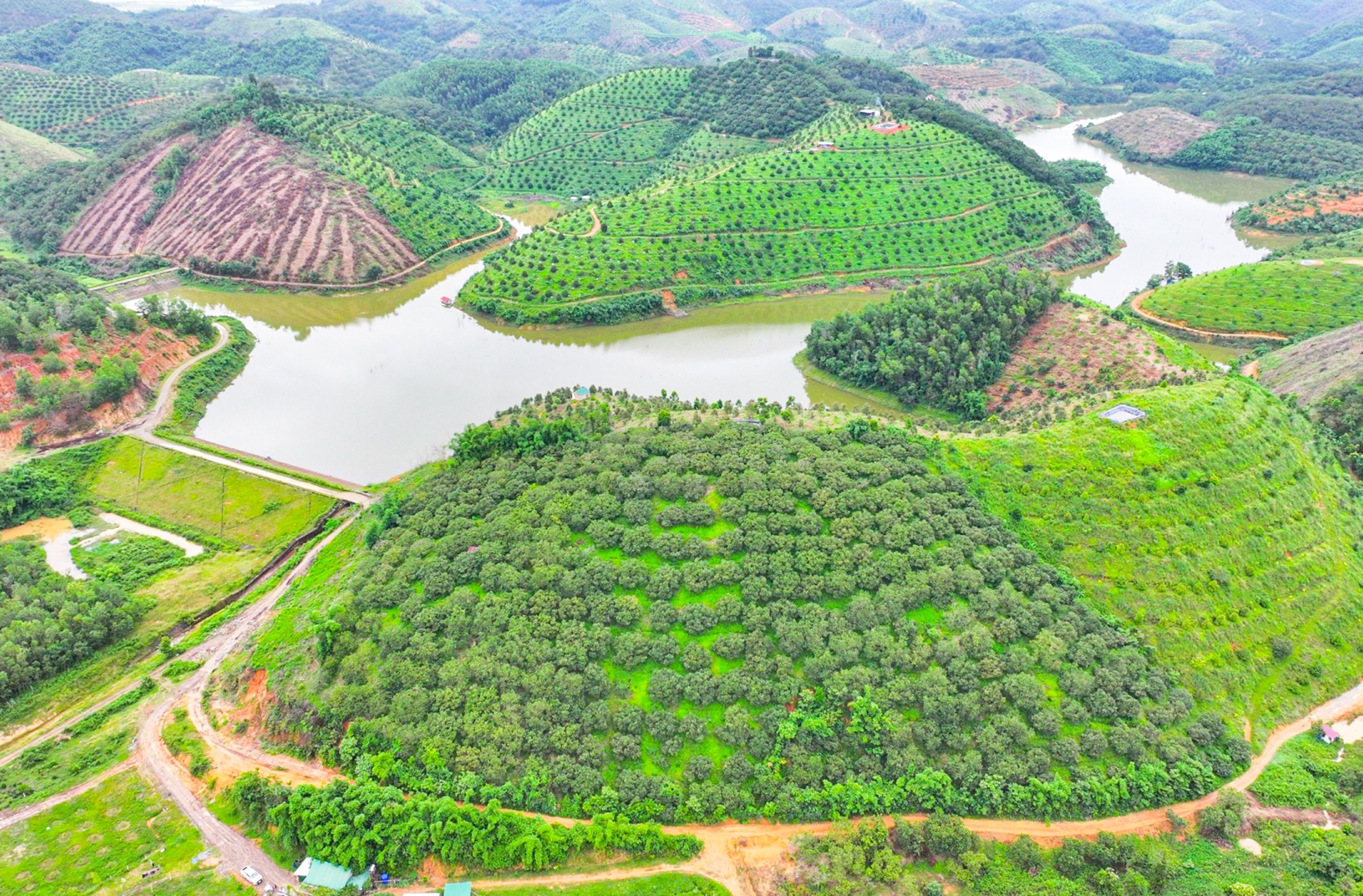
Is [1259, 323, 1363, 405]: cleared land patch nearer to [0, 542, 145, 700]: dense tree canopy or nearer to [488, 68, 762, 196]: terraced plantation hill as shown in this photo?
[488, 68, 762, 196]: terraced plantation hill

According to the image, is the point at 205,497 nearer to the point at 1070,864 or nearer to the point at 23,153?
the point at 1070,864

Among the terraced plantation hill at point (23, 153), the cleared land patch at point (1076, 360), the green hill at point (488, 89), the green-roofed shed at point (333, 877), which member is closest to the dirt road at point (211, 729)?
the green-roofed shed at point (333, 877)

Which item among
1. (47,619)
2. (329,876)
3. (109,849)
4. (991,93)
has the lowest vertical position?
(109,849)

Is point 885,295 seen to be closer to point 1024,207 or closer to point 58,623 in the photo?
point 1024,207

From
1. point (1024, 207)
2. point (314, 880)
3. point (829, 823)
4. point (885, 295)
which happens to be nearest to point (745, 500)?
point (829, 823)

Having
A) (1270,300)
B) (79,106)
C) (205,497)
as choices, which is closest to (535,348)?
(205,497)
